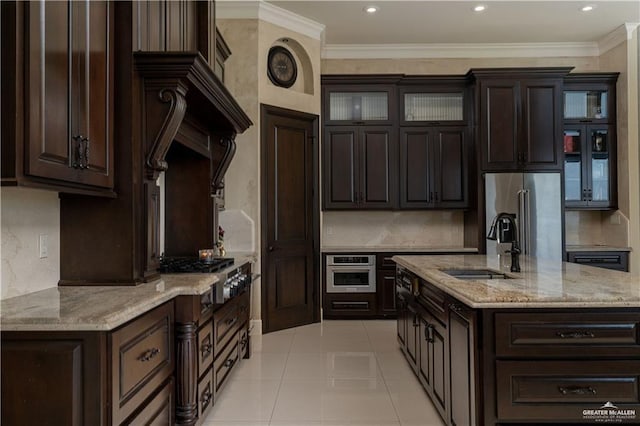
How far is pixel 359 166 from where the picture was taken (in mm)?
5566

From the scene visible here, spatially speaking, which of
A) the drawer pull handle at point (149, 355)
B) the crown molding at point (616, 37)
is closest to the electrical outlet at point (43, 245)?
the drawer pull handle at point (149, 355)

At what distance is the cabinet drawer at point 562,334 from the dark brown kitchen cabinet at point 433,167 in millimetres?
3731

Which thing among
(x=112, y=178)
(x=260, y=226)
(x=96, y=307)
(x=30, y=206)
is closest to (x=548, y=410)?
(x=96, y=307)

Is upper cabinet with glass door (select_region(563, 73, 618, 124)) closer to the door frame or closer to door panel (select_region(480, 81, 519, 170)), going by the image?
door panel (select_region(480, 81, 519, 170))

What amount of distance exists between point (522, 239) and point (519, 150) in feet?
3.69

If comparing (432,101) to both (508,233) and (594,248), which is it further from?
(508,233)

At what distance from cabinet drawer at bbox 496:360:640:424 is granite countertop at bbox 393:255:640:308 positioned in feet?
0.90

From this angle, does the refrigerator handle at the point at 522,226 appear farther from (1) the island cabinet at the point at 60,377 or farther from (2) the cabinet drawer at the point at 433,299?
(1) the island cabinet at the point at 60,377

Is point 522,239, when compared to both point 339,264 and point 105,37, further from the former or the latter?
point 105,37

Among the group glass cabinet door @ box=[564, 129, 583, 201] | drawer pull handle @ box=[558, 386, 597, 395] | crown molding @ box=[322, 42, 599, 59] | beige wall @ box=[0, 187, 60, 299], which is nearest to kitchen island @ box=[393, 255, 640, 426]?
drawer pull handle @ box=[558, 386, 597, 395]

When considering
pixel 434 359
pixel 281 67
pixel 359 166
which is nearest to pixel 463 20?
pixel 359 166

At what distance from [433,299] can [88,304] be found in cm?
194

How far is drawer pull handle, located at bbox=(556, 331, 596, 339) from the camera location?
1907 millimetres

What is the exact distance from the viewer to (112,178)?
7.22 ft
